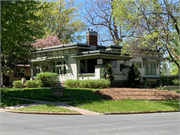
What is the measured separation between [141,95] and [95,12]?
91.1 feet

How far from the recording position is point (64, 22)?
5097 cm

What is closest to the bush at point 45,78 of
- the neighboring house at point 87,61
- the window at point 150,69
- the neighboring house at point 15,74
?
the neighboring house at point 87,61

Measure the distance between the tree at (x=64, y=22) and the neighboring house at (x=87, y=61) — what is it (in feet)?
51.6

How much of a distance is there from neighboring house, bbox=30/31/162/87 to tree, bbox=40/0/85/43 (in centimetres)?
1572

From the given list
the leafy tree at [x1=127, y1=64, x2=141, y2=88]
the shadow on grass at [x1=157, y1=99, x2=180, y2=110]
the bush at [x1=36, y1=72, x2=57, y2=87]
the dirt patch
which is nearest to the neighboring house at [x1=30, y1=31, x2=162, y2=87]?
the leafy tree at [x1=127, y1=64, x2=141, y2=88]

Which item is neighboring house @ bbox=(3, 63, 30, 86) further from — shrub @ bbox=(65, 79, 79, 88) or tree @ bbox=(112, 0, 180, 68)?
tree @ bbox=(112, 0, 180, 68)

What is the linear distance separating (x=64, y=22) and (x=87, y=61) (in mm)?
22642

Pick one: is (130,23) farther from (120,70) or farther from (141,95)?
(120,70)

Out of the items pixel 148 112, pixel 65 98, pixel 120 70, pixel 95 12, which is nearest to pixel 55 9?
pixel 95 12

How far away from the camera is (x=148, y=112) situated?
1717 cm

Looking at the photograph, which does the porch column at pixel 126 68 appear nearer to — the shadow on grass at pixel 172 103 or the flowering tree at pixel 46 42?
the shadow on grass at pixel 172 103

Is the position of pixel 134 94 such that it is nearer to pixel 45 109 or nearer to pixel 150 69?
pixel 45 109

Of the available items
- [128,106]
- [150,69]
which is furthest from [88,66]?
[128,106]

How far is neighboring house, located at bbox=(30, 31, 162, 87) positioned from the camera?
28.4 meters
